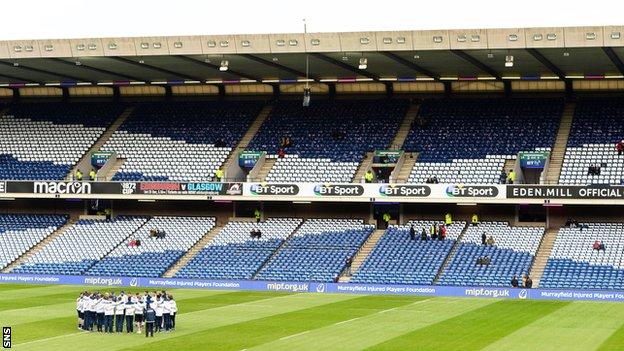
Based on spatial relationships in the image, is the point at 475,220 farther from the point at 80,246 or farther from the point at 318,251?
the point at 80,246

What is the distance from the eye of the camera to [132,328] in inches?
1357

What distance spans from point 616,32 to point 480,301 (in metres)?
14.7

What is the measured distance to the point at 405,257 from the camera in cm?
5806

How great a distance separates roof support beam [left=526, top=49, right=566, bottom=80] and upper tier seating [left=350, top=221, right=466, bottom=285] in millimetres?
10165

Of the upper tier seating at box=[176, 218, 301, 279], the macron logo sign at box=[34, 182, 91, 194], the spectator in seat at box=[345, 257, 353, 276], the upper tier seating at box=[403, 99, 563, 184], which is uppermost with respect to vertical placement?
the upper tier seating at box=[403, 99, 563, 184]

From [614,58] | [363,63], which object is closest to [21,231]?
[363,63]

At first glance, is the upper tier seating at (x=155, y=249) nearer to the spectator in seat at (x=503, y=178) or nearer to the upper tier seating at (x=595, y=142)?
the spectator in seat at (x=503, y=178)

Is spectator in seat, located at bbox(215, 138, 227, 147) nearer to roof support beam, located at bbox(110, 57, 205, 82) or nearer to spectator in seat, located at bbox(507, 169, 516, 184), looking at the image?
roof support beam, located at bbox(110, 57, 205, 82)

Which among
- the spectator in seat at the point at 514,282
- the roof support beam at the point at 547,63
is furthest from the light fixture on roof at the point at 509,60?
the spectator in seat at the point at 514,282

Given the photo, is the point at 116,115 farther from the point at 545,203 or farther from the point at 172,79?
the point at 545,203

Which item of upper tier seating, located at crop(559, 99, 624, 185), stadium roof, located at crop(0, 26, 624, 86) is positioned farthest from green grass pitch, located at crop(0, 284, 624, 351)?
stadium roof, located at crop(0, 26, 624, 86)

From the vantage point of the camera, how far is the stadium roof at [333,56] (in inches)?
2110

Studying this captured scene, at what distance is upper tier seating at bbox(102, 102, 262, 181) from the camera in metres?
66.7

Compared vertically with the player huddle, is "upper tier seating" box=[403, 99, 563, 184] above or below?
above
